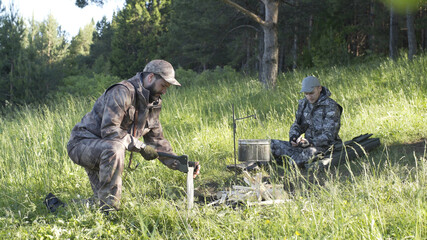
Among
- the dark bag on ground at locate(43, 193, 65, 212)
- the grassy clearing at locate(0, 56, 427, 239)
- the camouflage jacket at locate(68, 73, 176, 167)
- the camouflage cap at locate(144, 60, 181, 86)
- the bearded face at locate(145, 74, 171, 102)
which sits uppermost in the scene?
the camouflage cap at locate(144, 60, 181, 86)

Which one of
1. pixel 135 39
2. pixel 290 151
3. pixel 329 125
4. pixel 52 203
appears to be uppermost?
pixel 135 39

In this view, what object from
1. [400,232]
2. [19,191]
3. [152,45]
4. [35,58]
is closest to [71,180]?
[19,191]

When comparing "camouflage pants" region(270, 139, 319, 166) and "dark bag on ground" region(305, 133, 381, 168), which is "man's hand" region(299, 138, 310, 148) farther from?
"dark bag on ground" region(305, 133, 381, 168)

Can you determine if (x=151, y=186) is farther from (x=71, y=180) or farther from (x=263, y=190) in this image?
(x=263, y=190)

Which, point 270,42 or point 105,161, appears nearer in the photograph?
point 105,161

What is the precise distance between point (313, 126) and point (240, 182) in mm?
1501

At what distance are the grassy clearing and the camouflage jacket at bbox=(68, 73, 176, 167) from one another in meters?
0.60

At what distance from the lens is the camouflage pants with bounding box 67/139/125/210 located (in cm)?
355

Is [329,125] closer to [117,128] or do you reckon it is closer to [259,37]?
[117,128]

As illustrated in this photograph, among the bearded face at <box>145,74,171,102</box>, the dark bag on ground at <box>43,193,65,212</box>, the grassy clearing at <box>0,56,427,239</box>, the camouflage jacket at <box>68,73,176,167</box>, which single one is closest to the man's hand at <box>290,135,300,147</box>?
the grassy clearing at <box>0,56,427,239</box>

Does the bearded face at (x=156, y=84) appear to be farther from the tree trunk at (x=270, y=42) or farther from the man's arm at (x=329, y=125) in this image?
the tree trunk at (x=270, y=42)

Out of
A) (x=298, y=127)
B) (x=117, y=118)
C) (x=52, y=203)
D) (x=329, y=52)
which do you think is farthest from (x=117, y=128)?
(x=329, y=52)

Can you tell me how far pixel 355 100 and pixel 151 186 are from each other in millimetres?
5006

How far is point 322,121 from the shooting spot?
5547 mm
